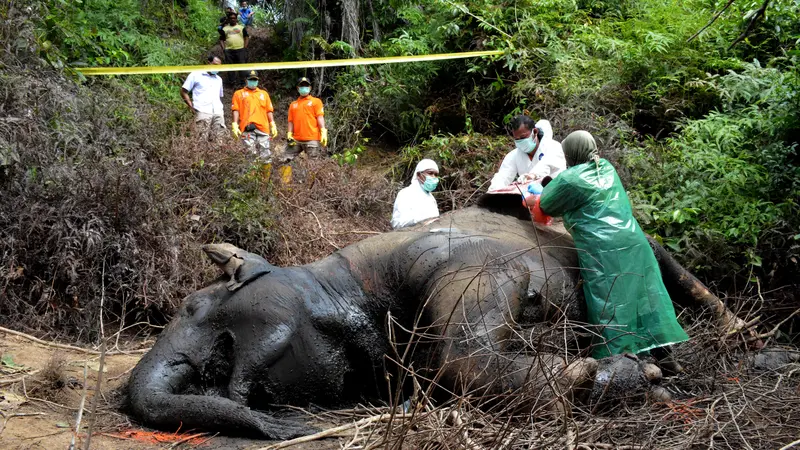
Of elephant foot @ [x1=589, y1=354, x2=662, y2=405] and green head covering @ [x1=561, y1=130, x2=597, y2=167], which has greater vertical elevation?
green head covering @ [x1=561, y1=130, x2=597, y2=167]

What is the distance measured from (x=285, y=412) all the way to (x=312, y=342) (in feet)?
1.39

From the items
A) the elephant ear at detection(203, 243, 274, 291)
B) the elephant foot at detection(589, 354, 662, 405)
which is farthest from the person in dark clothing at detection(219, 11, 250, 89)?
the elephant foot at detection(589, 354, 662, 405)

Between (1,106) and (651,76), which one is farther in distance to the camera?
(651,76)

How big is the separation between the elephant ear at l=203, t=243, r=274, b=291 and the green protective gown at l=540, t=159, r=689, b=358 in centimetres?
196

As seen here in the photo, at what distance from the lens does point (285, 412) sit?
192 inches

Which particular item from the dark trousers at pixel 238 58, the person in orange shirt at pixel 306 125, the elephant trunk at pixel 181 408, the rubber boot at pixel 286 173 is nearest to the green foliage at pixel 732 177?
the rubber boot at pixel 286 173

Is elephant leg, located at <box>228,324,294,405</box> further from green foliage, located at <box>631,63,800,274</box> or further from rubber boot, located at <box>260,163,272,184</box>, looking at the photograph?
rubber boot, located at <box>260,163,272,184</box>

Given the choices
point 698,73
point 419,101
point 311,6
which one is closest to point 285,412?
point 698,73

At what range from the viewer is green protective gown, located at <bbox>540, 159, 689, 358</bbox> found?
218 inches

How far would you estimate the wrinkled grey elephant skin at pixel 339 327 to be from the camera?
4.61m

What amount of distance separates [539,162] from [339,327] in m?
4.05

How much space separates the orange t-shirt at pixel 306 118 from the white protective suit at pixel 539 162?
460 centimetres

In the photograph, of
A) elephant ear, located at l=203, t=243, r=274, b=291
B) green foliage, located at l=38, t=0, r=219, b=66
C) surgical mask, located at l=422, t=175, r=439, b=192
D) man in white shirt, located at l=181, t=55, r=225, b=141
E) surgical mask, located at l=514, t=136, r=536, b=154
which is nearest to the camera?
elephant ear, located at l=203, t=243, r=274, b=291

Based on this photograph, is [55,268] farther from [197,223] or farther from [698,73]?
[698,73]
